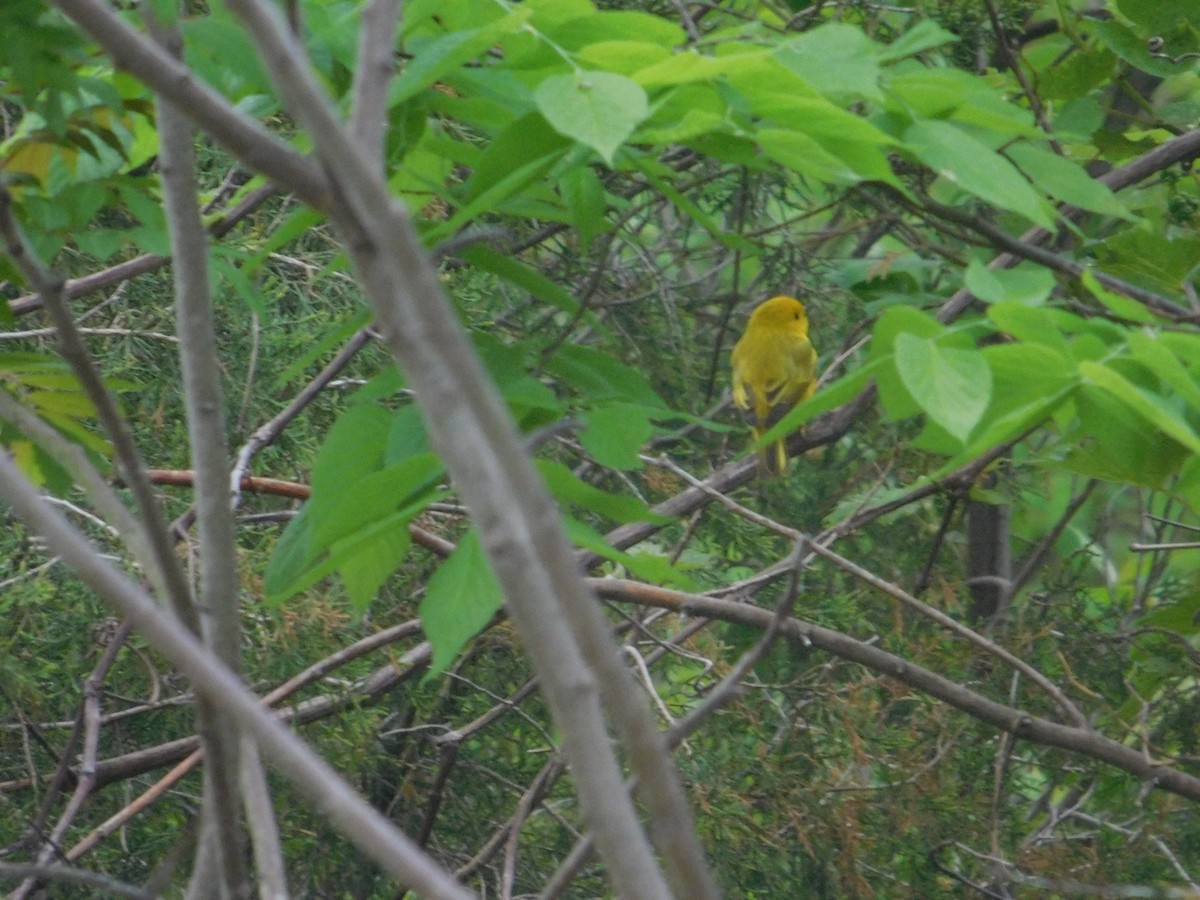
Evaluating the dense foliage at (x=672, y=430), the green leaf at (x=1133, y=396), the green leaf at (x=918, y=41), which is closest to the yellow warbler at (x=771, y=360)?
the dense foliage at (x=672, y=430)

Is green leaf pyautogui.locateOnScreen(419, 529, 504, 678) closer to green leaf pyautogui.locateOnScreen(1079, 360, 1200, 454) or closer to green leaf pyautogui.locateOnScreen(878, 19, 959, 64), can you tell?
green leaf pyautogui.locateOnScreen(1079, 360, 1200, 454)

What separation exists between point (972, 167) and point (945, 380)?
358 mm

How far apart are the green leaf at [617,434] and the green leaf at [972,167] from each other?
18.8 inches

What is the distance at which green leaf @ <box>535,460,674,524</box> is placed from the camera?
1.71 meters

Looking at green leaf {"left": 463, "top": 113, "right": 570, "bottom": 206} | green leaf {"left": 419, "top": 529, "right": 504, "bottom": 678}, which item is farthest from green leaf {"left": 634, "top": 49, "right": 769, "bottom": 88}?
green leaf {"left": 419, "top": 529, "right": 504, "bottom": 678}

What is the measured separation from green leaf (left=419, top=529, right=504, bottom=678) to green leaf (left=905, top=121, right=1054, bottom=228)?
0.73m

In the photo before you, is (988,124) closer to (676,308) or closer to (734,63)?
(734,63)

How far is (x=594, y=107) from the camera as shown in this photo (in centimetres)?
144

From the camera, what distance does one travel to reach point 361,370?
3.66 m

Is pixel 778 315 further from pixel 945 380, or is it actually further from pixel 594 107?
pixel 594 107

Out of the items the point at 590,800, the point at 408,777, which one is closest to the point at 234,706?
the point at 590,800

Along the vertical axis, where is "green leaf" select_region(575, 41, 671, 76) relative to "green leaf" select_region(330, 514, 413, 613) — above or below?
above

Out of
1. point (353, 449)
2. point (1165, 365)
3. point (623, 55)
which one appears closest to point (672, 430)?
point (353, 449)

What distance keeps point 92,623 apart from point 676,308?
6.46 feet
